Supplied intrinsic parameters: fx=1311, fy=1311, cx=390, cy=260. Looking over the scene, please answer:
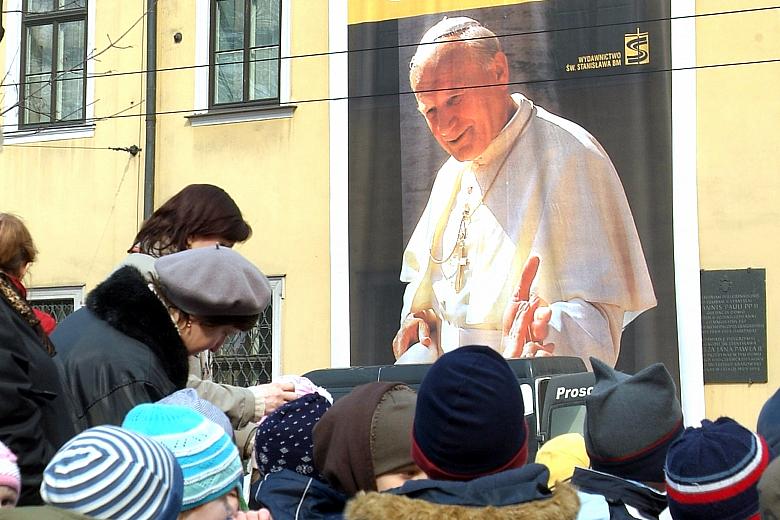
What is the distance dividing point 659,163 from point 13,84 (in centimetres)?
817

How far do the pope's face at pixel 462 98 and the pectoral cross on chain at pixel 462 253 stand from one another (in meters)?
0.62

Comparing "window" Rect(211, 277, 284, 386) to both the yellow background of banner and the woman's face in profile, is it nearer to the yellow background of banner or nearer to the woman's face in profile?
the yellow background of banner

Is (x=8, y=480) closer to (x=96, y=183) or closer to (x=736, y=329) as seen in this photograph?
(x=736, y=329)

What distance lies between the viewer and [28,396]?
10.6 ft

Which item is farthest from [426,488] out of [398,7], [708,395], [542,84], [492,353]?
[398,7]

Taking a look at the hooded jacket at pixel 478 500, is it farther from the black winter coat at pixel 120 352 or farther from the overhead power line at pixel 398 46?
the overhead power line at pixel 398 46

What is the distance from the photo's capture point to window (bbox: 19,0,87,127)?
1603 centimetres

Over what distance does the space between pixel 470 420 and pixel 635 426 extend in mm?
1031

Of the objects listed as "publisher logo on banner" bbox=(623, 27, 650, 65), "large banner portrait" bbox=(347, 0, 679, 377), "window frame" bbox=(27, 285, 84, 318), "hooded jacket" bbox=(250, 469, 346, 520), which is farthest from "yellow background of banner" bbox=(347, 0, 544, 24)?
"hooded jacket" bbox=(250, 469, 346, 520)

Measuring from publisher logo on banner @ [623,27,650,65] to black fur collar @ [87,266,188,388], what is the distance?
9.90 meters

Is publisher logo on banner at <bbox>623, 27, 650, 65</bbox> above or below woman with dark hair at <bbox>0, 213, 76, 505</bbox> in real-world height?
above

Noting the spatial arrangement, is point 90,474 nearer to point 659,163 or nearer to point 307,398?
point 307,398

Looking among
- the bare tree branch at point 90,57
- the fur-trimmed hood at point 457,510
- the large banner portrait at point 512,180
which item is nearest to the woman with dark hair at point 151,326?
the fur-trimmed hood at point 457,510

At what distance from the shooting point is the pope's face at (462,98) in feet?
44.3
